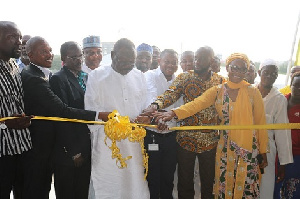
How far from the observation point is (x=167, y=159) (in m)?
4.18

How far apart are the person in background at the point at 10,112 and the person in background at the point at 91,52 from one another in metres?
1.45

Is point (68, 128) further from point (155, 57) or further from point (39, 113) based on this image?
point (155, 57)

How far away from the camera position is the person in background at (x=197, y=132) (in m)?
3.78

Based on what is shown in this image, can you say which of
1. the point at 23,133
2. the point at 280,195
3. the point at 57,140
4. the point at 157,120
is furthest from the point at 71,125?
the point at 280,195

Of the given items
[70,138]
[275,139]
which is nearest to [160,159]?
[70,138]

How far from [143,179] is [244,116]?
5.74 ft

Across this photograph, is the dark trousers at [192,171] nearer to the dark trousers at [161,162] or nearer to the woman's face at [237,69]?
the dark trousers at [161,162]

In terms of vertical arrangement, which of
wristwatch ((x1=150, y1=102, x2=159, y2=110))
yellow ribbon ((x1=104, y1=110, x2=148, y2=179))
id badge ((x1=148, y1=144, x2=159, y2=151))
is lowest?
id badge ((x1=148, y1=144, x2=159, y2=151))

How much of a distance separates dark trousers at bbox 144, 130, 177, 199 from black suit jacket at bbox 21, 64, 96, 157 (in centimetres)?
130

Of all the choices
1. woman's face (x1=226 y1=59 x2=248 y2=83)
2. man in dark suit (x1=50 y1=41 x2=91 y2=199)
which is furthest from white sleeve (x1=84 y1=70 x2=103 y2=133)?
woman's face (x1=226 y1=59 x2=248 y2=83)

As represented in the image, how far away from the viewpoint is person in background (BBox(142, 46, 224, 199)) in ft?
12.4

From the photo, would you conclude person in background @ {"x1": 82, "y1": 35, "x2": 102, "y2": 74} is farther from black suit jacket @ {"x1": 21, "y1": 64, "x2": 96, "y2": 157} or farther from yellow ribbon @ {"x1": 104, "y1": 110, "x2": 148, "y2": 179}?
yellow ribbon @ {"x1": 104, "y1": 110, "x2": 148, "y2": 179}

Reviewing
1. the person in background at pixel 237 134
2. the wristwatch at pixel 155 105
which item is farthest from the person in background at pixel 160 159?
the person in background at pixel 237 134

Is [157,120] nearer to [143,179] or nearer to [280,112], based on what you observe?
[143,179]
